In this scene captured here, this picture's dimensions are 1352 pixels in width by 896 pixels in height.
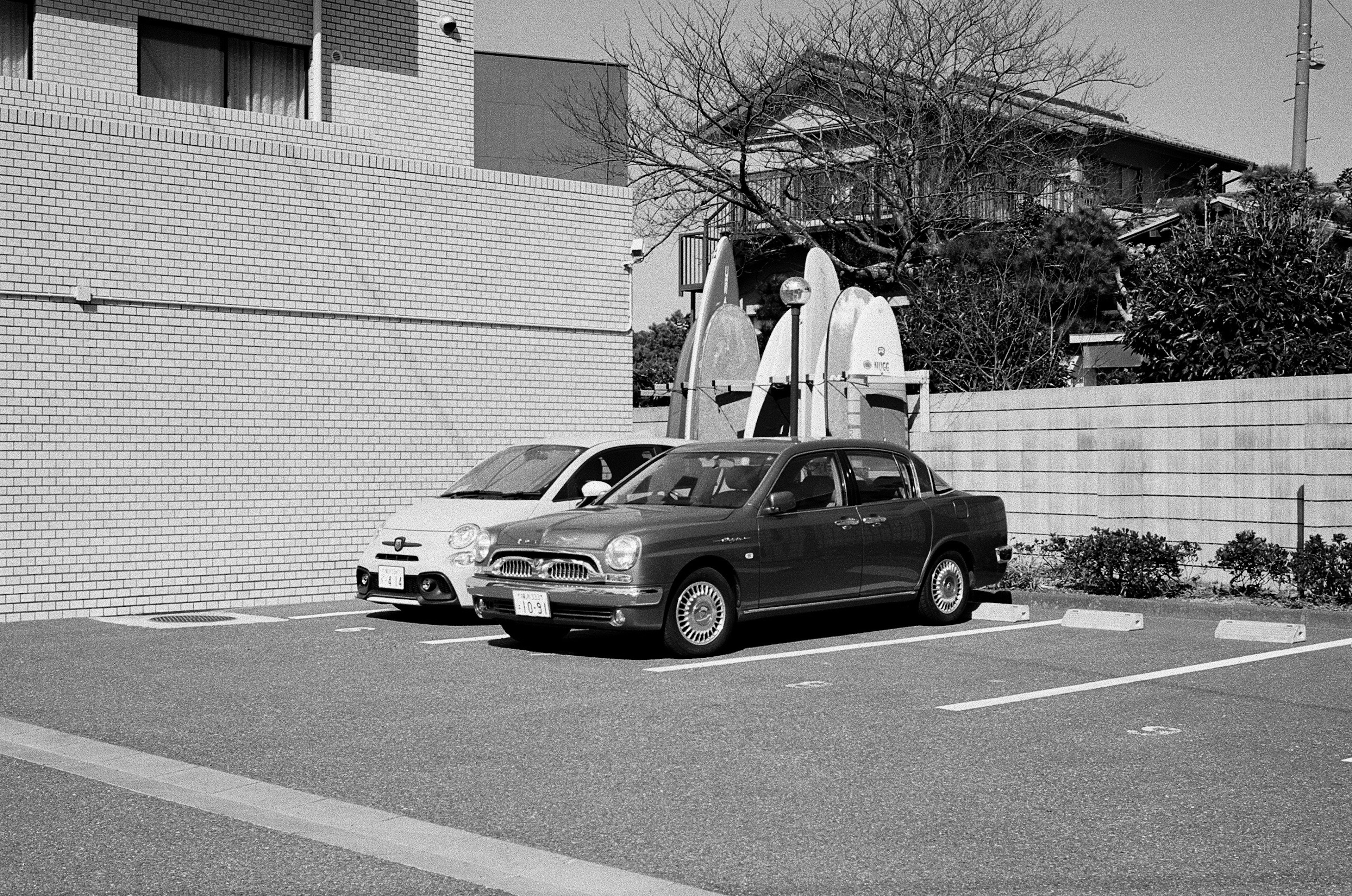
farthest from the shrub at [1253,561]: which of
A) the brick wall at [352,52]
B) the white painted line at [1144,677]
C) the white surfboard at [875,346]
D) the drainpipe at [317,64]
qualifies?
the drainpipe at [317,64]

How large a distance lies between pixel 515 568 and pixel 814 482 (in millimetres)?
2468

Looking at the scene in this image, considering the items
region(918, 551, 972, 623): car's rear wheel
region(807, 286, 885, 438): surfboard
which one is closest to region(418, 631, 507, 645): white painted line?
region(918, 551, 972, 623): car's rear wheel

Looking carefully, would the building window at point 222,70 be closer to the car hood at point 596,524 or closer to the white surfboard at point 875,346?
the white surfboard at point 875,346

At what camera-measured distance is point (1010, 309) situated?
843 inches

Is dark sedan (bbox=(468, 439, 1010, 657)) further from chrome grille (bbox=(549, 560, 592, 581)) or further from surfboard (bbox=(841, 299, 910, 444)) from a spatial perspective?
surfboard (bbox=(841, 299, 910, 444))

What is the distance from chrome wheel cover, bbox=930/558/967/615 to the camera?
1249cm

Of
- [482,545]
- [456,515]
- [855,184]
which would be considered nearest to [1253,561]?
[482,545]

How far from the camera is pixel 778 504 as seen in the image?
436 inches

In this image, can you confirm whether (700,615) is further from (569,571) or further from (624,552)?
(569,571)

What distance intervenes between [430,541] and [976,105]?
59.3 feet

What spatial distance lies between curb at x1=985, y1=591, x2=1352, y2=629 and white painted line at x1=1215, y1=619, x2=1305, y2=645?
0.29 metres

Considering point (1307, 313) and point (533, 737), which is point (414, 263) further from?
point (1307, 313)

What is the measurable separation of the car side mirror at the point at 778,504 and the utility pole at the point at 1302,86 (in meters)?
25.1

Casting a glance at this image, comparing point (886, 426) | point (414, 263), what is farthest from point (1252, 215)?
point (414, 263)
